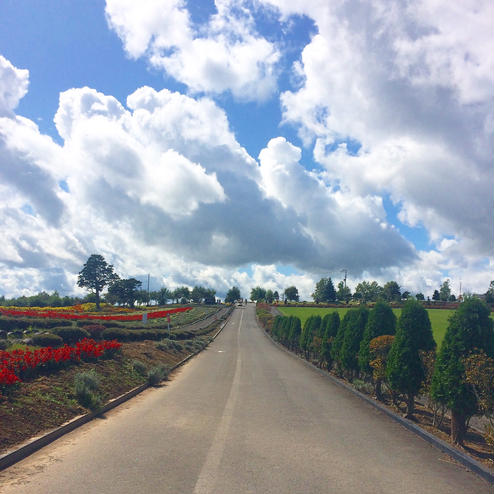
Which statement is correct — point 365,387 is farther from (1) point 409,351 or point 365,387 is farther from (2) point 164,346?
(2) point 164,346

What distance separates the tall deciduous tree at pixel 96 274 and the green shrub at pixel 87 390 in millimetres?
98651

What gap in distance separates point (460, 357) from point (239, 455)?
4418mm

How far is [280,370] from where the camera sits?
66.0 ft

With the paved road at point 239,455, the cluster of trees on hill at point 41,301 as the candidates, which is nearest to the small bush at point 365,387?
the paved road at point 239,455

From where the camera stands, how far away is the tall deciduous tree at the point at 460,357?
297 inches

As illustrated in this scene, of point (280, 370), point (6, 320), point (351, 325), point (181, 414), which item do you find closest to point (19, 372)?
point (181, 414)

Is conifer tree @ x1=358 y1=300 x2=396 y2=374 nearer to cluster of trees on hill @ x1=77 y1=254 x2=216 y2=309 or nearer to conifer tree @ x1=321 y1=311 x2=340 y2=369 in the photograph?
conifer tree @ x1=321 y1=311 x2=340 y2=369

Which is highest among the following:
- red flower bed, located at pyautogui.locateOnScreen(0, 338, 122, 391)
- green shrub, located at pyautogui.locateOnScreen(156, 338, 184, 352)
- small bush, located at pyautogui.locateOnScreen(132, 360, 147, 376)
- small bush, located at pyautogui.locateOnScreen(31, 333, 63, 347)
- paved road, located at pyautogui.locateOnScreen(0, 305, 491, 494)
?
red flower bed, located at pyautogui.locateOnScreen(0, 338, 122, 391)

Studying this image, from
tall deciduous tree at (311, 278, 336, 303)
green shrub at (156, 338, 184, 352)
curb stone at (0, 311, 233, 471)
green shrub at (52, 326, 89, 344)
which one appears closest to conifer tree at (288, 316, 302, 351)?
green shrub at (156, 338, 184, 352)

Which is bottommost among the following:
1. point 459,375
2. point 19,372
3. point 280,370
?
point 280,370

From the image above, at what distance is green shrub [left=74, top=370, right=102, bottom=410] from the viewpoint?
9.66 metres

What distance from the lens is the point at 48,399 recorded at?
8.93 metres

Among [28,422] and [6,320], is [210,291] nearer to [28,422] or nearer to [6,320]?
[6,320]

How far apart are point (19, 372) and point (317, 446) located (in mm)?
6987
